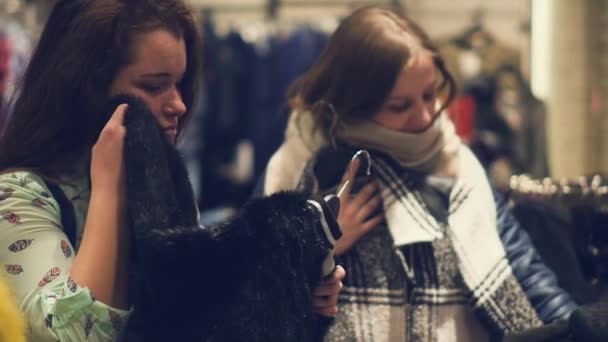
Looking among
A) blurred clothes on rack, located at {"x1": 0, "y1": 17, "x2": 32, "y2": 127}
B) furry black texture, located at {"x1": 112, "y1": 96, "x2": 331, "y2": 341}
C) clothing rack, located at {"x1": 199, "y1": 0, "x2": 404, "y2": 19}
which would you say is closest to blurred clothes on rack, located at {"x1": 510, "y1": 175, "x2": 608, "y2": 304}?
furry black texture, located at {"x1": 112, "y1": 96, "x2": 331, "y2": 341}

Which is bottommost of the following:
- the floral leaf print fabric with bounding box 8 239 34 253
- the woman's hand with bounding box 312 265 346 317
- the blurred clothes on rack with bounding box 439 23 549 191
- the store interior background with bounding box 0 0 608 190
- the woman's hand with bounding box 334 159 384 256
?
the blurred clothes on rack with bounding box 439 23 549 191

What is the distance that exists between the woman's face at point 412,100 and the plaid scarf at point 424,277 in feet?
0.48

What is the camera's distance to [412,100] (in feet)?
6.22

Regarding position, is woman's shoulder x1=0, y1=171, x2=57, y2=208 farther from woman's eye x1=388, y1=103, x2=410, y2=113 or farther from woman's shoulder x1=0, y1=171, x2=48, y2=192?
woman's eye x1=388, y1=103, x2=410, y2=113

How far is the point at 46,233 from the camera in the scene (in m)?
1.35

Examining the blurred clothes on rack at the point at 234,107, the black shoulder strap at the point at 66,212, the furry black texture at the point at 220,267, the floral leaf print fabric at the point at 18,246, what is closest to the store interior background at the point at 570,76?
the blurred clothes on rack at the point at 234,107

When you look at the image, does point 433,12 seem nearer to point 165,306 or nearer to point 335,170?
A: point 335,170

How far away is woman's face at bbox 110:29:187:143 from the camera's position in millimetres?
1478

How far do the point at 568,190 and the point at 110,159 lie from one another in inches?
50.2

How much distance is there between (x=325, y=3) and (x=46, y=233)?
4016 mm

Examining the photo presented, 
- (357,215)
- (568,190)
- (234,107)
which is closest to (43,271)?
(357,215)

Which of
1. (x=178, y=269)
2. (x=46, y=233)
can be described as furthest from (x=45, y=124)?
(x=178, y=269)

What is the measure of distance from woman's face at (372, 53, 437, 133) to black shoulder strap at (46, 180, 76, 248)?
0.73 m

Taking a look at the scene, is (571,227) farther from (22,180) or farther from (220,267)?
(22,180)
